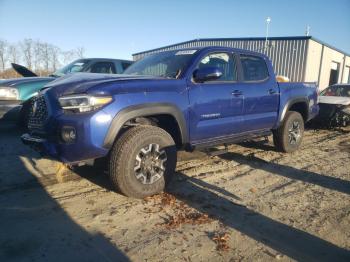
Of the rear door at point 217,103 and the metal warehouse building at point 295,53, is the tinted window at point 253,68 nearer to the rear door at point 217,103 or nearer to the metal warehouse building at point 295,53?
the rear door at point 217,103

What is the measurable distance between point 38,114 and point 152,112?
4.43 feet

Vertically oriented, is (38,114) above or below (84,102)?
below

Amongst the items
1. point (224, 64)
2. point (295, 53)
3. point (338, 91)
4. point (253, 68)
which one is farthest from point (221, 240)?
point (295, 53)

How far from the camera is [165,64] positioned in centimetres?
479

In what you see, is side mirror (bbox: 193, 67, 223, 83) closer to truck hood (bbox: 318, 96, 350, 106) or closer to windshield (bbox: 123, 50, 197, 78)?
windshield (bbox: 123, 50, 197, 78)

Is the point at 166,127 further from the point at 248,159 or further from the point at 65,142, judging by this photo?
the point at 248,159

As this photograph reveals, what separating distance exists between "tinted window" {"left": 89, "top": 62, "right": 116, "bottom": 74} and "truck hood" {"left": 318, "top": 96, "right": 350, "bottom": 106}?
243 inches

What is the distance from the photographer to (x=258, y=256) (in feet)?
9.00

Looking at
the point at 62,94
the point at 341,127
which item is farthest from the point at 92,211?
the point at 341,127

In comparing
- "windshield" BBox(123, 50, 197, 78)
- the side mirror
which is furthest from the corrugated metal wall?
the side mirror

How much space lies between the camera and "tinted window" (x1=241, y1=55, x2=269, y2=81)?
541 centimetres

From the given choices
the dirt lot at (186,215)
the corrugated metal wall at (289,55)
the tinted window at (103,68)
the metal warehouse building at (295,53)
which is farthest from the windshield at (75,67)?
the corrugated metal wall at (289,55)

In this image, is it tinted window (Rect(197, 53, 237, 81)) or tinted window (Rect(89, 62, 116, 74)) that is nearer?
tinted window (Rect(197, 53, 237, 81))

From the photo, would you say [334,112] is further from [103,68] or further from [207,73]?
[207,73]
